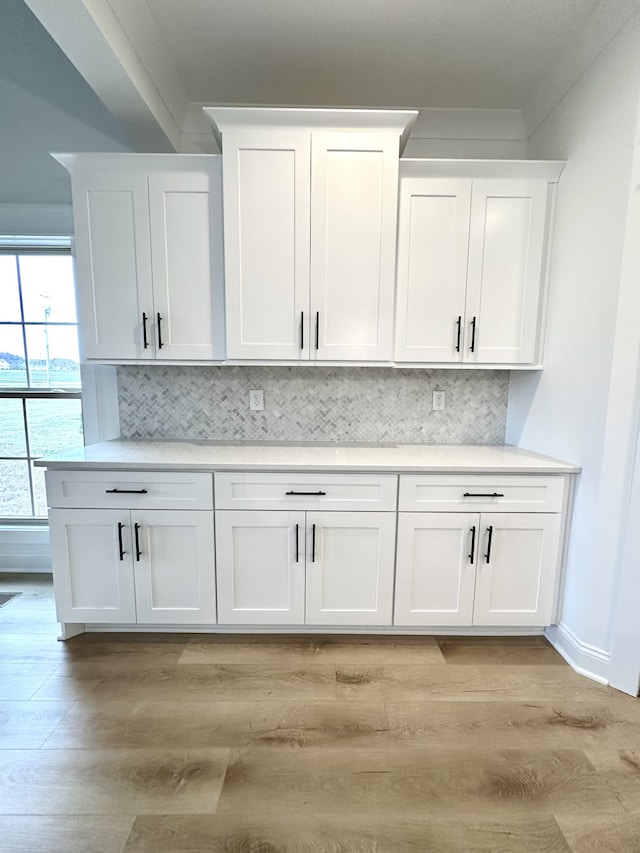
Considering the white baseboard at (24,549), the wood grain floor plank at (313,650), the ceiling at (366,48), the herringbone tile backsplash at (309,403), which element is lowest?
the wood grain floor plank at (313,650)

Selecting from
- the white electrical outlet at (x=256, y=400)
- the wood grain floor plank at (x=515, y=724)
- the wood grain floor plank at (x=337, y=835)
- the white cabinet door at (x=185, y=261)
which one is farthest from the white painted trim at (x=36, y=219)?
the wood grain floor plank at (x=515, y=724)

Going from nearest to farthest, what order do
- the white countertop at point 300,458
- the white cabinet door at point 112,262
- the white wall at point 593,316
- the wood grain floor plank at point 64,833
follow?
the wood grain floor plank at point 64,833 → the white wall at point 593,316 → the white countertop at point 300,458 → the white cabinet door at point 112,262

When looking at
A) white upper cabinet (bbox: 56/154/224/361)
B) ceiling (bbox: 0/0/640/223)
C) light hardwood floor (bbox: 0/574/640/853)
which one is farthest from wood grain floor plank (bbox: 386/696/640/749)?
ceiling (bbox: 0/0/640/223)

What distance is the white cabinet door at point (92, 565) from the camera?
6.25ft

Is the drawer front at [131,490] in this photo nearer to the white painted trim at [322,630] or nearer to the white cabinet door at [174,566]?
the white cabinet door at [174,566]

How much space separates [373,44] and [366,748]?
302 centimetres

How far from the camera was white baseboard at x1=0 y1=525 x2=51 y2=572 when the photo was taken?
2.63m

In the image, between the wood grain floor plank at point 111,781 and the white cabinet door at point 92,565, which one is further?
the white cabinet door at point 92,565

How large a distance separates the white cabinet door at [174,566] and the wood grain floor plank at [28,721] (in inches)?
18.4

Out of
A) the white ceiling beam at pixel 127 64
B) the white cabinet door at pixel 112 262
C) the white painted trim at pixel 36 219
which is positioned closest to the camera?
the white ceiling beam at pixel 127 64

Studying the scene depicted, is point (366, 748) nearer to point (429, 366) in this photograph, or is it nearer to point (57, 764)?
point (57, 764)

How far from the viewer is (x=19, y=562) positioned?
2.65 meters

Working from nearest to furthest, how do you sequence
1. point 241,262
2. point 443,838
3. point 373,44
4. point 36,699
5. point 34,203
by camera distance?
1. point 443,838
2. point 36,699
3. point 373,44
4. point 241,262
5. point 34,203

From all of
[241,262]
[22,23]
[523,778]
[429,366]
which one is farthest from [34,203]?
[523,778]
